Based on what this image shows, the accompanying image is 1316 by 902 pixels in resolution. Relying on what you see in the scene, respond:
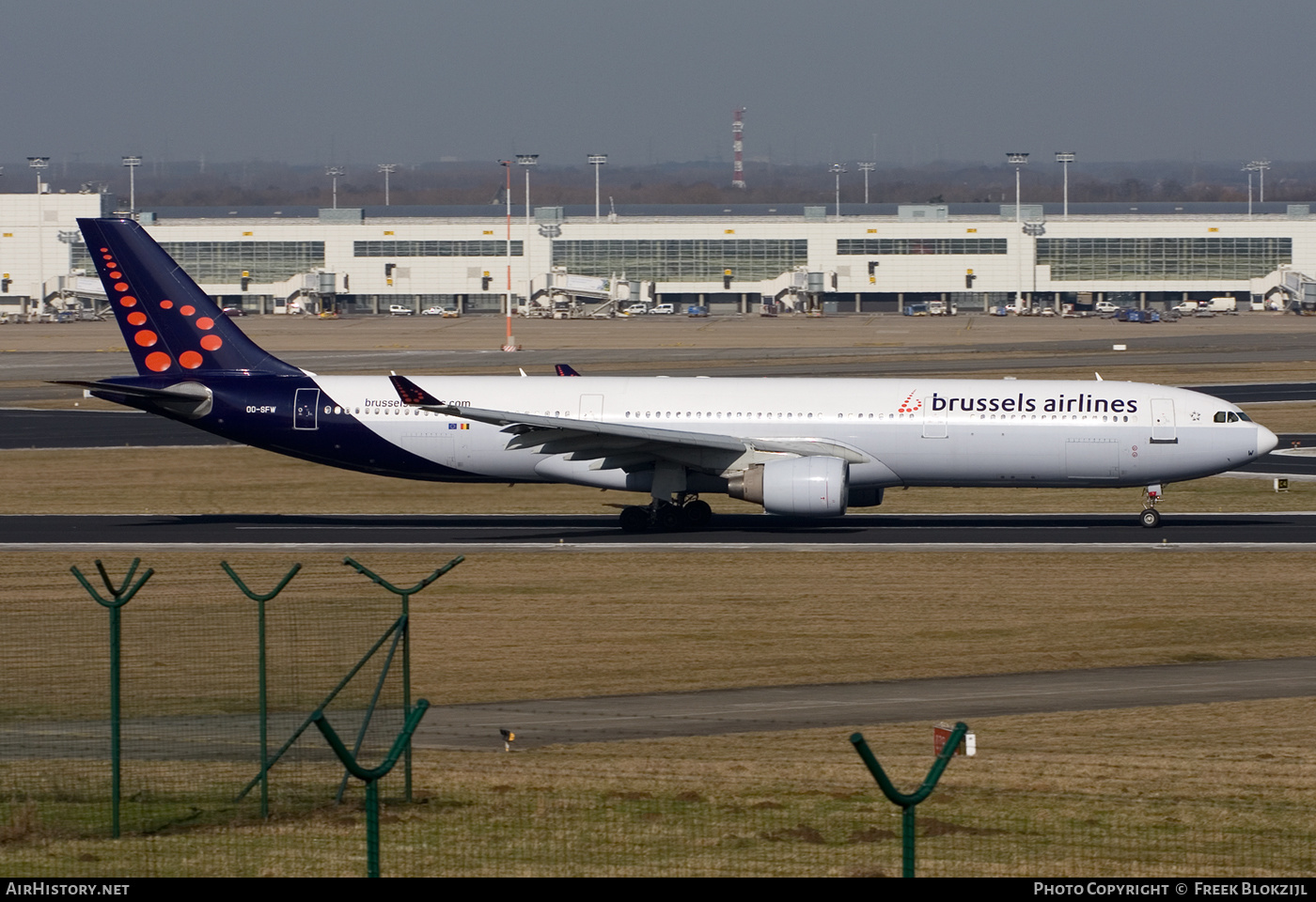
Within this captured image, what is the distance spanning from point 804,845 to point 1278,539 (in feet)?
90.8

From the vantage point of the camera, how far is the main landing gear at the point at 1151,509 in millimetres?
40594

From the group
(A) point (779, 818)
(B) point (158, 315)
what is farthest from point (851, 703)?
(B) point (158, 315)

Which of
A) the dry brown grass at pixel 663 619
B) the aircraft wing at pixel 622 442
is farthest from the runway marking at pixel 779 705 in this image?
the aircraft wing at pixel 622 442

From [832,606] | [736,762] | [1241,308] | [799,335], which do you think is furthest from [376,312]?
[736,762]

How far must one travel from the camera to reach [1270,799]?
653 inches

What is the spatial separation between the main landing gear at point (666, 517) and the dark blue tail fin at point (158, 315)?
10167 mm

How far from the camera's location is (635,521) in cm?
4066

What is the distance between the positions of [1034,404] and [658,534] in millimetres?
10407

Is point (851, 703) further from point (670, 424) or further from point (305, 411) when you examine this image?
point (305, 411)

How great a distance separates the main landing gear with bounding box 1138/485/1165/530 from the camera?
4059cm

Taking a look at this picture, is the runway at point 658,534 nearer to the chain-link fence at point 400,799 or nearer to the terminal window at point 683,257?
the chain-link fence at point 400,799

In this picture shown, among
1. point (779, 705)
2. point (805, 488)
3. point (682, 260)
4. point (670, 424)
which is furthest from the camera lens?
point (682, 260)

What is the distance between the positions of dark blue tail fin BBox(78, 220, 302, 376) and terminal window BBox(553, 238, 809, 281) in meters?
138

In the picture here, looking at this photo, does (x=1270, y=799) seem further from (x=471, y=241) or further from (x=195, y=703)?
(x=471, y=241)
